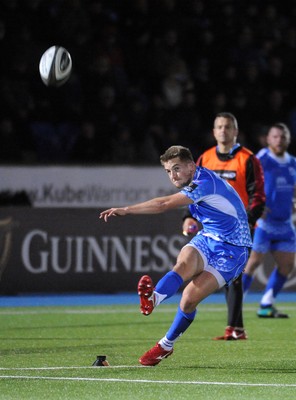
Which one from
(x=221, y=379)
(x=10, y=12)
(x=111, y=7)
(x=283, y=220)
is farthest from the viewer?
(x=111, y=7)

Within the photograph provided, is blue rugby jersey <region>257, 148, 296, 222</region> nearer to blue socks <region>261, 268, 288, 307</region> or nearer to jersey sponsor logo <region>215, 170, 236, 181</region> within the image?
blue socks <region>261, 268, 288, 307</region>

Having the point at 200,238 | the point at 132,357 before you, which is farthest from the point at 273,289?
the point at 200,238

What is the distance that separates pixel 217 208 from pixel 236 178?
2.21m

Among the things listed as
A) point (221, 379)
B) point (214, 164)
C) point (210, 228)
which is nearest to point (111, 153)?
point (214, 164)

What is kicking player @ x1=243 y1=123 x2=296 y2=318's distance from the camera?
1338 centimetres

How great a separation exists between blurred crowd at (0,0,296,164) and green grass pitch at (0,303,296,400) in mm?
4151

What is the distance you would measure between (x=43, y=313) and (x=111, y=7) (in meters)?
7.65

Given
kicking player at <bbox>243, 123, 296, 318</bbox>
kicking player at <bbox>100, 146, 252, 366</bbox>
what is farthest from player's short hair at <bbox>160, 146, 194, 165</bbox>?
kicking player at <bbox>243, 123, 296, 318</bbox>

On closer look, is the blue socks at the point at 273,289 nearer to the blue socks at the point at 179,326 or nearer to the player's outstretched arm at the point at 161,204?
the blue socks at the point at 179,326

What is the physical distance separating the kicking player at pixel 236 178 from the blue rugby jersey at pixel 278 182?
95.8 inches

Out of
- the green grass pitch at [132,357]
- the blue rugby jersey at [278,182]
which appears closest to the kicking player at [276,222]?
the blue rugby jersey at [278,182]

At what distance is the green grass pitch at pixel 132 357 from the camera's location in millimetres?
7289

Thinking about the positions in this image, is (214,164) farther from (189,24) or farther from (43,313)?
(189,24)

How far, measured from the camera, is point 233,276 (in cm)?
878
